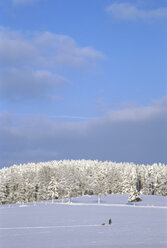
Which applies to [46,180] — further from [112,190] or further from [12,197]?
[112,190]

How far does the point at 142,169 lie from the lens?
164 meters

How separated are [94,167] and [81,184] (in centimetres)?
1543

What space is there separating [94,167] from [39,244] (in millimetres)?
128376

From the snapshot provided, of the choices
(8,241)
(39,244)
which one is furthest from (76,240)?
(8,241)

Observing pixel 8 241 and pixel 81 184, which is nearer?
pixel 8 241

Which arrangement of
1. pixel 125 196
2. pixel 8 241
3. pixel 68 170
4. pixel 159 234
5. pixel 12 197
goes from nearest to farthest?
1. pixel 8 241
2. pixel 159 234
3. pixel 125 196
4. pixel 12 197
5. pixel 68 170

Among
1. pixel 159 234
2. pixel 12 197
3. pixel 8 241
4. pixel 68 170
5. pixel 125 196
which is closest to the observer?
pixel 8 241

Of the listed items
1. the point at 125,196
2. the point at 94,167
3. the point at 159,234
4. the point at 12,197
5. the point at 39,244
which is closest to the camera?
the point at 39,244

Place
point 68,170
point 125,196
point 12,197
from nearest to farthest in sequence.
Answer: point 125,196
point 12,197
point 68,170

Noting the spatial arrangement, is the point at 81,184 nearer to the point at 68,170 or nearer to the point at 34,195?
the point at 68,170

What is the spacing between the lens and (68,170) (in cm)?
14650

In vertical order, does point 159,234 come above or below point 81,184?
below

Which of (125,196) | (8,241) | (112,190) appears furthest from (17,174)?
(8,241)

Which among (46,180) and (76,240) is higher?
(46,180)
